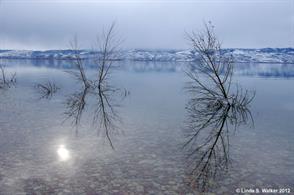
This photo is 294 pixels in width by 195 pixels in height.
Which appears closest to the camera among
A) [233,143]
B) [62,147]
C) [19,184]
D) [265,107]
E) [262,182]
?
[19,184]

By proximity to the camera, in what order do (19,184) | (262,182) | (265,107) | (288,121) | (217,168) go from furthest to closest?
1. (265,107)
2. (288,121)
3. (217,168)
4. (262,182)
5. (19,184)

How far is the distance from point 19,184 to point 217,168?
246 inches

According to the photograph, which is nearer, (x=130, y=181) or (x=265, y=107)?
(x=130, y=181)

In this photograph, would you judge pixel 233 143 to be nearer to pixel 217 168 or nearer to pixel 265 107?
pixel 217 168

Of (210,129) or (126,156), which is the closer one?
(126,156)

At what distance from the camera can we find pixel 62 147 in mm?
12211

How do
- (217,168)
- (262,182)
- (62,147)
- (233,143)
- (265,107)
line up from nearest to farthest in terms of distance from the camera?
(262,182), (217,168), (62,147), (233,143), (265,107)

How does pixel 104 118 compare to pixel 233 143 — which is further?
pixel 104 118

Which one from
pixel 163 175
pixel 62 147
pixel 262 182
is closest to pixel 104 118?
pixel 62 147

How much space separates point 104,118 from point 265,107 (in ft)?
44.1

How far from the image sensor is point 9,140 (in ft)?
42.0

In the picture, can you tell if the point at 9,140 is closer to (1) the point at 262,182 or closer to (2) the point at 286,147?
(1) the point at 262,182

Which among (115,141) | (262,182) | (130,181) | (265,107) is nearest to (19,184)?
(130,181)

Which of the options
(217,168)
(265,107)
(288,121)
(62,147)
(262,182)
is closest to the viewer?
(262,182)
